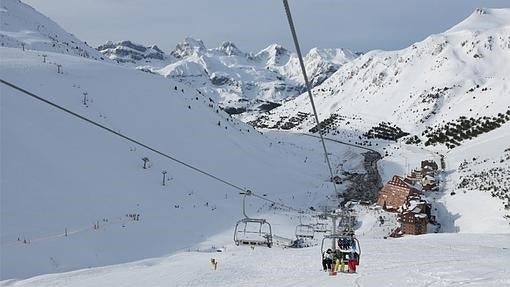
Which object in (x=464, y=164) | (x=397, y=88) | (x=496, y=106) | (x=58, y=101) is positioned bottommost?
(x=464, y=164)

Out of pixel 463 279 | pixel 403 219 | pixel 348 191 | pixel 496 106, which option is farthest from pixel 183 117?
pixel 496 106

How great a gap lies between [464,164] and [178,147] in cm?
3162

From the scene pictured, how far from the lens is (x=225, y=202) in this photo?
43.6 m

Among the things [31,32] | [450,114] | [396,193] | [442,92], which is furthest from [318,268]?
[442,92]

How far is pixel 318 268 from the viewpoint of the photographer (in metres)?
23.7

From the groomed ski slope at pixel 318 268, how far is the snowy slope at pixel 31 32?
6503 centimetres

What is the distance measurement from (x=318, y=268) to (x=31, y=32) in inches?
3533

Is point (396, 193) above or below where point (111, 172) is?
below

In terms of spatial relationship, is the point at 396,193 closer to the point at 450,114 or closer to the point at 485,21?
the point at 450,114

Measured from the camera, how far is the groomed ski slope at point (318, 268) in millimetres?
18891

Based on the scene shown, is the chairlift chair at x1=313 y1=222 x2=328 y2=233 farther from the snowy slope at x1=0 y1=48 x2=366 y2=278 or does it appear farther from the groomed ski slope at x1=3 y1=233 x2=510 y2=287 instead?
the groomed ski slope at x1=3 y1=233 x2=510 y2=287

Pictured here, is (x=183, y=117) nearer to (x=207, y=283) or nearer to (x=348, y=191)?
Result: (x=348, y=191)

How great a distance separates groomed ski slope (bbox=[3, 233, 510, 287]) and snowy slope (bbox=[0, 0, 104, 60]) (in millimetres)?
65033

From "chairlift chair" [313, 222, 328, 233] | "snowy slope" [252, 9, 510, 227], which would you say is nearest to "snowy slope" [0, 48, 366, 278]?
"chairlift chair" [313, 222, 328, 233]
